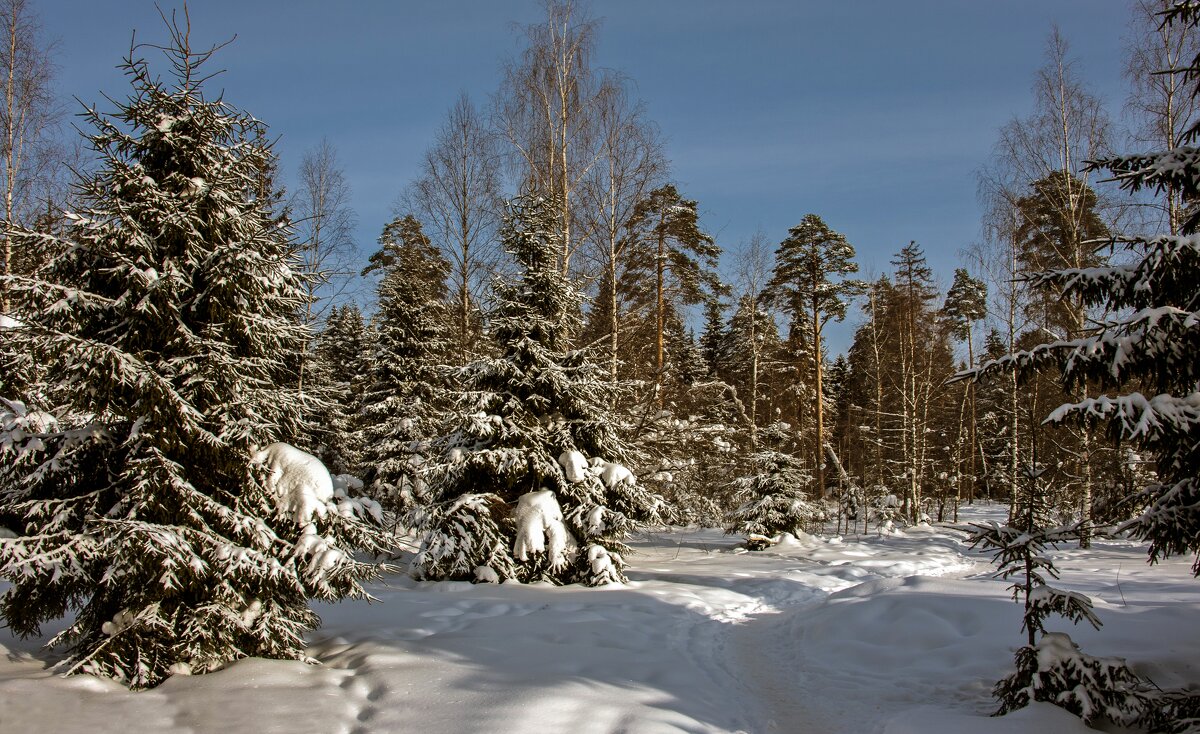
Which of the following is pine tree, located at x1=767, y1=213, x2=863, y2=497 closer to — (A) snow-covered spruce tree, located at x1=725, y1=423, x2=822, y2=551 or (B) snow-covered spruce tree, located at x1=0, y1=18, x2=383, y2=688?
(A) snow-covered spruce tree, located at x1=725, y1=423, x2=822, y2=551

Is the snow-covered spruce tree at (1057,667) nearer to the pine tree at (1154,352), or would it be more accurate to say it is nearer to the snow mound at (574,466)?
the pine tree at (1154,352)

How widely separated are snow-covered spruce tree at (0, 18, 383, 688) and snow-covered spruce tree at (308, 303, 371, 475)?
22.8 ft

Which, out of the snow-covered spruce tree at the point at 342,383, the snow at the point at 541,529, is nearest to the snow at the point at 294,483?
the snow at the point at 541,529

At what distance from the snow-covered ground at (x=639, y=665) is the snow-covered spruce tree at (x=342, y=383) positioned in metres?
7.08

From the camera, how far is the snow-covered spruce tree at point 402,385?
17703 mm

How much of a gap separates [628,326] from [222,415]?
47.6 ft

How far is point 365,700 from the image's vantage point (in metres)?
5.55

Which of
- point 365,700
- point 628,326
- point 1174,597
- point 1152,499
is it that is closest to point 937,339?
point 628,326

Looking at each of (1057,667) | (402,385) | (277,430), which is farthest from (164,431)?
(402,385)

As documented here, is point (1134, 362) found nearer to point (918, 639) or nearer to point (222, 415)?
point (918, 639)

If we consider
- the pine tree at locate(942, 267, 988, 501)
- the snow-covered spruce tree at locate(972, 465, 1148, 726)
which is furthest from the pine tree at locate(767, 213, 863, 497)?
the snow-covered spruce tree at locate(972, 465, 1148, 726)

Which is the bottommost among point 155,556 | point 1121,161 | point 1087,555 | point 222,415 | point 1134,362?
point 1087,555

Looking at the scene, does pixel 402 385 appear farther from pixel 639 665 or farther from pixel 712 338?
pixel 712 338

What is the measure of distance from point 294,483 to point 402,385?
12265mm
